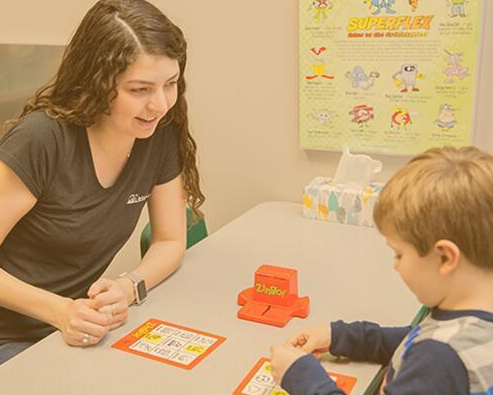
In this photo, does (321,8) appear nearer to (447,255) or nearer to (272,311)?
(272,311)

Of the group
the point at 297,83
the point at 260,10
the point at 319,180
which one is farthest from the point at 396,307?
the point at 260,10

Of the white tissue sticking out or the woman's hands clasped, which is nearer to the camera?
the woman's hands clasped

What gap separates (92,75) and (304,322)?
26.7 inches

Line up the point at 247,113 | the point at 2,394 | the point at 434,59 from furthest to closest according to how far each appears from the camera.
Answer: the point at 247,113 → the point at 434,59 → the point at 2,394

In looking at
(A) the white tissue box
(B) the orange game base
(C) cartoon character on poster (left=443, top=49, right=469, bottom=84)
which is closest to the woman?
(B) the orange game base

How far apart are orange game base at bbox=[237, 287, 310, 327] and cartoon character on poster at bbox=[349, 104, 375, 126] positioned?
29.9 inches

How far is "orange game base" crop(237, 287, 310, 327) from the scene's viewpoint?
3.85 ft

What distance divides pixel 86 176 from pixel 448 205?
0.82 metres

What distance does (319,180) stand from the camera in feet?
6.13

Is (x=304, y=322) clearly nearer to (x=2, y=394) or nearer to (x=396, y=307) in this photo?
(x=396, y=307)

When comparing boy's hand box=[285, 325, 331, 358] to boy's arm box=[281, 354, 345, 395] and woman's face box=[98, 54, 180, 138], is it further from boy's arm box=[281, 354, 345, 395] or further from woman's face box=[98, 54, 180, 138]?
woman's face box=[98, 54, 180, 138]

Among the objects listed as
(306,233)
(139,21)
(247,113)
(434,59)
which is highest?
(139,21)

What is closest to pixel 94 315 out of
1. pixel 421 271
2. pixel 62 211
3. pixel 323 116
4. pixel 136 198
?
pixel 62 211

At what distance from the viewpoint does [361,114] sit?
1.81 m
